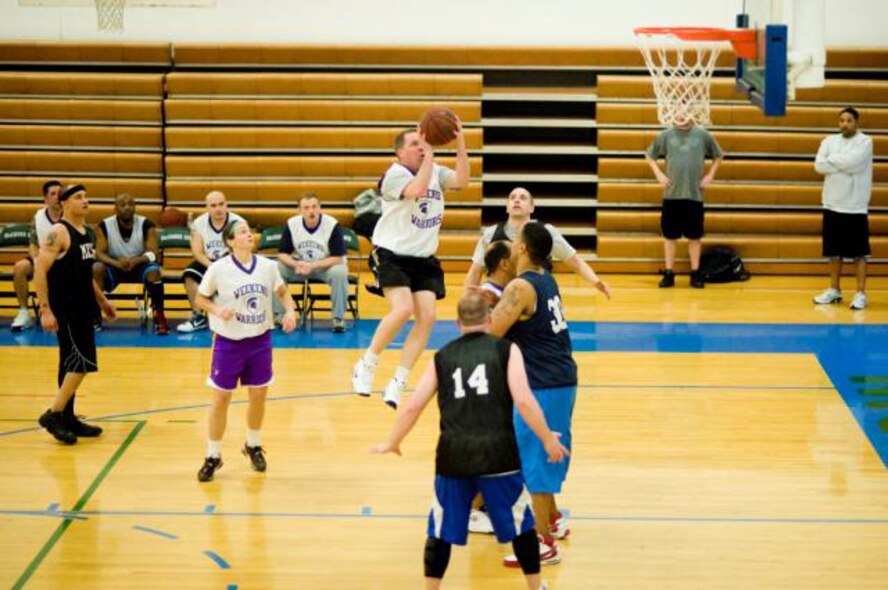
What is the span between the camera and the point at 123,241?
14.0m

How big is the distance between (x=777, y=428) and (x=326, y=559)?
4.08 m

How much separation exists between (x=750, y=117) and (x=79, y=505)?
1075cm

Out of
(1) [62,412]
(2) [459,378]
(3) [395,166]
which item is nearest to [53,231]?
(1) [62,412]

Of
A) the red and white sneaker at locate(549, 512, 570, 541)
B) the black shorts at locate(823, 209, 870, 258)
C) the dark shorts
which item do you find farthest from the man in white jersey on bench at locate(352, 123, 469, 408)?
the black shorts at locate(823, 209, 870, 258)

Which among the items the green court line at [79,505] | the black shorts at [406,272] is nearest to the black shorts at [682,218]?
the black shorts at [406,272]

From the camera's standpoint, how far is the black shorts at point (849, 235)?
579 inches

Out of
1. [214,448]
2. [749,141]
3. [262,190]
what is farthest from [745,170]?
[214,448]

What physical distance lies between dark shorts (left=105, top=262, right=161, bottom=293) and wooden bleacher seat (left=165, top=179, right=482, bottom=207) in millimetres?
3145

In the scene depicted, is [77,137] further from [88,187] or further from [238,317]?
[238,317]

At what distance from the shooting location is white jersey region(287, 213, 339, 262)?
13.8m

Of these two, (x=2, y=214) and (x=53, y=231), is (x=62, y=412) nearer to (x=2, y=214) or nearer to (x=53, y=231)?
(x=53, y=231)

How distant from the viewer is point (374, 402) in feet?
36.9

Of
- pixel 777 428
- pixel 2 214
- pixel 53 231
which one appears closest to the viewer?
pixel 53 231

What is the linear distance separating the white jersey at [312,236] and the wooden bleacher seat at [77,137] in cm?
401
